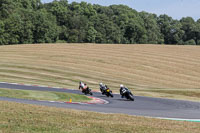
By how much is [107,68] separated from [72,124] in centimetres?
3988

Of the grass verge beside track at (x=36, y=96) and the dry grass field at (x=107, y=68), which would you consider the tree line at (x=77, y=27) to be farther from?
the grass verge beside track at (x=36, y=96)

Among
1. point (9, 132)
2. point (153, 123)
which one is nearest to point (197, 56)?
point (153, 123)

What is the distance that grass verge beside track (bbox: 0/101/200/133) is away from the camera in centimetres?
998

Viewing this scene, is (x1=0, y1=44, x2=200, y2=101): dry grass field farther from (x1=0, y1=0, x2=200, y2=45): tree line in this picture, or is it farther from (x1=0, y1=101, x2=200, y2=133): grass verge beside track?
(x1=0, y1=0, x2=200, y2=45): tree line

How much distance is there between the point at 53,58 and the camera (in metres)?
Result: 56.5

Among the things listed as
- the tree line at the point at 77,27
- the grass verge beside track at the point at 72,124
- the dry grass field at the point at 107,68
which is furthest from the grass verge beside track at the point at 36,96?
the tree line at the point at 77,27

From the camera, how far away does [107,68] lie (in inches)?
1992

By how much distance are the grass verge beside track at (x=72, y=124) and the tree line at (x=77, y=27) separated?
77787 mm

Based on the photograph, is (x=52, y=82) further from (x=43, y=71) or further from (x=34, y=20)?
(x=34, y=20)

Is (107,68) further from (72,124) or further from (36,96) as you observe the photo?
(72,124)

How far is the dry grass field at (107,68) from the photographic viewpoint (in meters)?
41.4

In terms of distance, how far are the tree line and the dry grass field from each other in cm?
2426

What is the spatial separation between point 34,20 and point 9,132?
88851mm

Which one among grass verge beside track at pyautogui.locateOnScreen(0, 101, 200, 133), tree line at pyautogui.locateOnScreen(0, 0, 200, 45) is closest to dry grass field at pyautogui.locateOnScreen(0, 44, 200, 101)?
grass verge beside track at pyautogui.locateOnScreen(0, 101, 200, 133)
